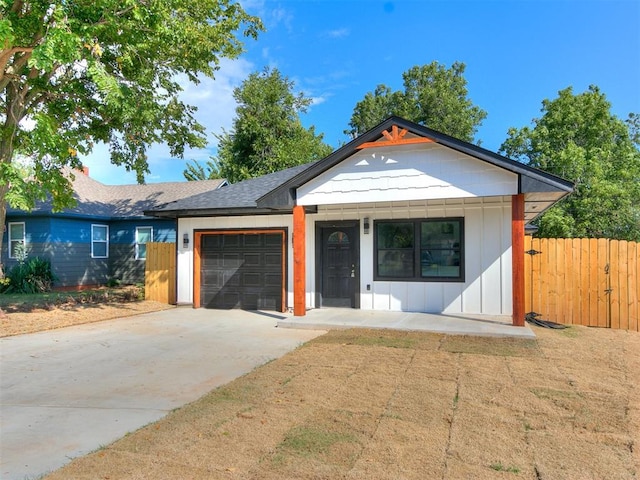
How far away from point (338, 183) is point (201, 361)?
14.8ft

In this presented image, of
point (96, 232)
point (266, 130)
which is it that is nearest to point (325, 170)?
point (96, 232)

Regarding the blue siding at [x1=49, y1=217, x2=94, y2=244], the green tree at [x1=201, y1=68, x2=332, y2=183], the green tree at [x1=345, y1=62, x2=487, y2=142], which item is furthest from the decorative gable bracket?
the green tree at [x1=345, y1=62, x2=487, y2=142]

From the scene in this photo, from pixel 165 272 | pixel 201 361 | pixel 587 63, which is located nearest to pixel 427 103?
pixel 587 63

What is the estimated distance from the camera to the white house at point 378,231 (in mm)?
8000

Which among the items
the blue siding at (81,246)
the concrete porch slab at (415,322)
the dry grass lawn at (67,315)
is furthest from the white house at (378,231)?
the blue siding at (81,246)

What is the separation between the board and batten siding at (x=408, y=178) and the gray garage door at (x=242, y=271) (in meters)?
2.66

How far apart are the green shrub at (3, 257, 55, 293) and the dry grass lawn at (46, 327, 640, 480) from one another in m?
12.8

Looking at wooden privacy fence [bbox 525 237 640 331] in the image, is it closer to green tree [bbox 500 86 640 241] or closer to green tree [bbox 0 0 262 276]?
green tree [bbox 0 0 262 276]

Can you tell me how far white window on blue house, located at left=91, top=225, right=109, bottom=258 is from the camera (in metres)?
18.1

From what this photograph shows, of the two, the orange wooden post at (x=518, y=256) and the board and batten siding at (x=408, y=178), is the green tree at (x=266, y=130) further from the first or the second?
the orange wooden post at (x=518, y=256)

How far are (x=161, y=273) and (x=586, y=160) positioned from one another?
61.8ft

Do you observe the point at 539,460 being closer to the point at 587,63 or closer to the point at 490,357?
the point at 490,357

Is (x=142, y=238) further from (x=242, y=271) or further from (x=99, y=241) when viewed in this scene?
(x=242, y=271)

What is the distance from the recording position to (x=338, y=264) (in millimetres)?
10781
